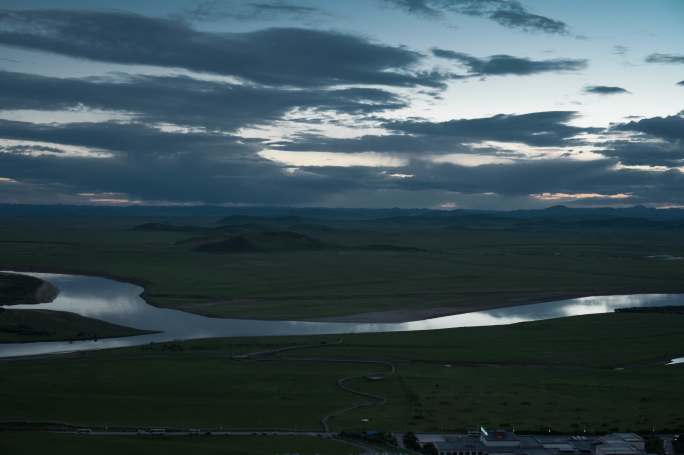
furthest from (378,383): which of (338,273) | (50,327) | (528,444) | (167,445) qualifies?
(338,273)

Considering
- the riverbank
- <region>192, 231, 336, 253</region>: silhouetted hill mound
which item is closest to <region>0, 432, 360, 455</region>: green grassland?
the riverbank

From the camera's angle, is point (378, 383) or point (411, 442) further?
point (378, 383)

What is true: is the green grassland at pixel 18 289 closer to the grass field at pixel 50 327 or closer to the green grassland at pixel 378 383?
the grass field at pixel 50 327

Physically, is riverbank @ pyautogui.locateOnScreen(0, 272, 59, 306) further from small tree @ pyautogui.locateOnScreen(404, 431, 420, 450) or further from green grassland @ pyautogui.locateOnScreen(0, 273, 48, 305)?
small tree @ pyautogui.locateOnScreen(404, 431, 420, 450)

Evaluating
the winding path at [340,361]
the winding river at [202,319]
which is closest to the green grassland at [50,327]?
the winding river at [202,319]

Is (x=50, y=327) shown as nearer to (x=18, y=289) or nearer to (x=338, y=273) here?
(x=18, y=289)

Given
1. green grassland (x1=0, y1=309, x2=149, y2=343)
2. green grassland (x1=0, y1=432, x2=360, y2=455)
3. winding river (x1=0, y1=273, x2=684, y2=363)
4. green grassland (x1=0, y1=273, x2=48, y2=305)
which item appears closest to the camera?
green grassland (x1=0, y1=432, x2=360, y2=455)
